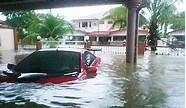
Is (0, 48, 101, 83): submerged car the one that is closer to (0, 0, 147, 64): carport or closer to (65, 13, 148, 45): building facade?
(0, 0, 147, 64): carport

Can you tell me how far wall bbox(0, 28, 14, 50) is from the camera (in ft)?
94.2

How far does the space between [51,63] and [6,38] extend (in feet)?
75.5

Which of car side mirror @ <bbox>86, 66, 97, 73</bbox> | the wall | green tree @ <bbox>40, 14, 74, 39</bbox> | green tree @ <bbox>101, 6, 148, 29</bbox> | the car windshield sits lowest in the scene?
car side mirror @ <bbox>86, 66, 97, 73</bbox>

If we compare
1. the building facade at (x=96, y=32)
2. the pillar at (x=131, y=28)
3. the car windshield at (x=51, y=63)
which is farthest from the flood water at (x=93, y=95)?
the building facade at (x=96, y=32)

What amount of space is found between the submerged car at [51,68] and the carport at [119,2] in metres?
6.15

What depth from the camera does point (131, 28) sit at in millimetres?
14922

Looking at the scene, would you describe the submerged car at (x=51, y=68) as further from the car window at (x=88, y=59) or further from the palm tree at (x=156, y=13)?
the palm tree at (x=156, y=13)

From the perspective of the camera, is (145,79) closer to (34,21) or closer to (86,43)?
(86,43)

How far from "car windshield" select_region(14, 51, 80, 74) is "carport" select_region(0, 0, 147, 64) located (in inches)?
270

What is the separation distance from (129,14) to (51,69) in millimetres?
7970

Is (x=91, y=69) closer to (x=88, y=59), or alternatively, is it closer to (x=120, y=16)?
(x=88, y=59)

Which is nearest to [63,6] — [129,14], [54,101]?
[129,14]

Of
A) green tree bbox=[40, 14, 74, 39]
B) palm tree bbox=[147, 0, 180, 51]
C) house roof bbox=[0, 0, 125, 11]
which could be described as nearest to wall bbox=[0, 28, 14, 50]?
green tree bbox=[40, 14, 74, 39]

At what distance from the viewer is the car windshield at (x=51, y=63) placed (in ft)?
26.1
